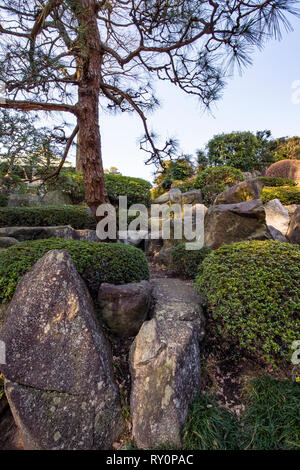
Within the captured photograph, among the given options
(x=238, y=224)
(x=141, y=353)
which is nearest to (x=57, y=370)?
(x=141, y=353)

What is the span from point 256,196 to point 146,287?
10.8ft

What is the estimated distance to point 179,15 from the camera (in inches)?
89.3

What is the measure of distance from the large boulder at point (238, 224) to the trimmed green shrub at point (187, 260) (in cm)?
34

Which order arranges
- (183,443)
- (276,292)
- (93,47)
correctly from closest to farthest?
(183,443) < (276,292) < (93,47)

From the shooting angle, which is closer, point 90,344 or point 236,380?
point 90,344

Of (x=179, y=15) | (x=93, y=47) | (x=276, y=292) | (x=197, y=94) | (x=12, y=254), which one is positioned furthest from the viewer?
(x=197, y=94)

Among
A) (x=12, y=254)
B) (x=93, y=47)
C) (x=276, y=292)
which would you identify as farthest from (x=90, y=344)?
(x=93, y=47)

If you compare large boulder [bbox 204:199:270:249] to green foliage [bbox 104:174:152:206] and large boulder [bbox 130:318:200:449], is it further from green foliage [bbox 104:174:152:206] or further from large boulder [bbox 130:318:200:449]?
green foliage [bbox 104:174:152:206]

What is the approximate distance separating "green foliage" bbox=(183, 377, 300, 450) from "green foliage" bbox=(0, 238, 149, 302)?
3.85 ft

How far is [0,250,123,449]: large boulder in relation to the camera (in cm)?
139

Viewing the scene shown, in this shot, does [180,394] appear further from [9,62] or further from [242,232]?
[9,62]

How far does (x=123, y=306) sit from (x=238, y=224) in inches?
86.0

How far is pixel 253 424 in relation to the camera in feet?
4.72

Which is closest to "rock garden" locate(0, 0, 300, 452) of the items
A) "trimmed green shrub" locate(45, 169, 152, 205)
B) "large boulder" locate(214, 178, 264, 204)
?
"large boulder" locate(214, 178, 264, 204)
